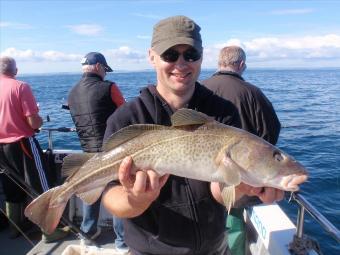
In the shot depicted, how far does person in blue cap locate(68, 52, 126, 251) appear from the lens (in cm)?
573

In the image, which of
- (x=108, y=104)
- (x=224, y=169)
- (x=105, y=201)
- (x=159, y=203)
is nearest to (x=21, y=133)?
(x=108, y=104)

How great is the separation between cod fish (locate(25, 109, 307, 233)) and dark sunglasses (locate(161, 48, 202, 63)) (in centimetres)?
50

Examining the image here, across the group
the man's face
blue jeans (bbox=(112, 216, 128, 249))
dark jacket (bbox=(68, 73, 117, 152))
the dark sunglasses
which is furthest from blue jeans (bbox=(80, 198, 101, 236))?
the dark sunglasses

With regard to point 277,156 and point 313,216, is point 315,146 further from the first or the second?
point 277,156

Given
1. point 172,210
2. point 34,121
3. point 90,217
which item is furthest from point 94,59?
point 172,210

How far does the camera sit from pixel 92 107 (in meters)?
5.71

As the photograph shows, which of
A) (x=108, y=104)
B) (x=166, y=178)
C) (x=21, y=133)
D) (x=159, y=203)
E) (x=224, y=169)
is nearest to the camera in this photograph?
(x=224, y=169)

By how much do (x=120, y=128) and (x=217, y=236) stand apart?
1225 millimetres

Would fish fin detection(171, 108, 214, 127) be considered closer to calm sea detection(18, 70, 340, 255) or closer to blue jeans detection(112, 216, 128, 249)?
blue jeans detection(112, 216, 128, 249)

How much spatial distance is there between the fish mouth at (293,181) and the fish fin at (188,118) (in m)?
0.69

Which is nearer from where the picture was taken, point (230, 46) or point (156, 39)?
point (156, 39)

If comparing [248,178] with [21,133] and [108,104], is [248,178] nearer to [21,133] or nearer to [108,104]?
[108,104]

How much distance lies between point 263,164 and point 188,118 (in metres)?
0.63

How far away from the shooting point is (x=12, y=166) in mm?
6270
